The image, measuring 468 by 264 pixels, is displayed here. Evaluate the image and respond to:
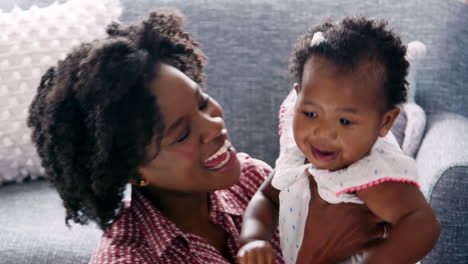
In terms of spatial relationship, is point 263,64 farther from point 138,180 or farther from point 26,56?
point 138,180

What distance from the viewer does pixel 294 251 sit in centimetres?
112

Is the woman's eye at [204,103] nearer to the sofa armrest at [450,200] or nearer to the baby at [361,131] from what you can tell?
the baby at [361,131]

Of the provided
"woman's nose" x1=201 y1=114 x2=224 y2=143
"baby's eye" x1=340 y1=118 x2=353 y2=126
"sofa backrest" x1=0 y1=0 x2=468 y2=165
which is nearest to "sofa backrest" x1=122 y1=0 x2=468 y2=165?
"sofa backrest" x1=0 y1=0 x2=468 y2=165

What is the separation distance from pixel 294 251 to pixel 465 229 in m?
0.51

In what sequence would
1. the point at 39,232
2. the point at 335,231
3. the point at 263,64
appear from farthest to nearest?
the point at 263,64 → the point at 39,232 → the point at 335,231

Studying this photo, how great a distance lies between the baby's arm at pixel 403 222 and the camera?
0.94 meters

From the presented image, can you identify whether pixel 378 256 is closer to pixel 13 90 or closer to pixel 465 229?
pixel 465 229

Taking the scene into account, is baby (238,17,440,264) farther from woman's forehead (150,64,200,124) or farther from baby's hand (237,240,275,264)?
woman's forehead (150,64,200,124)

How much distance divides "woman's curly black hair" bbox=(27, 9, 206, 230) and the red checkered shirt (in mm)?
40

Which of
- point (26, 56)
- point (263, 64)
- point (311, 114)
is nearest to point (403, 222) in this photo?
point (311, 114)

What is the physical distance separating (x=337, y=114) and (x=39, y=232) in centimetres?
106

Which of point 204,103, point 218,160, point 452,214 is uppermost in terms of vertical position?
point 204,103

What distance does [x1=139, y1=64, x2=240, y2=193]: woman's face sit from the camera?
1.06m

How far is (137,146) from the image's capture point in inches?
42.0
